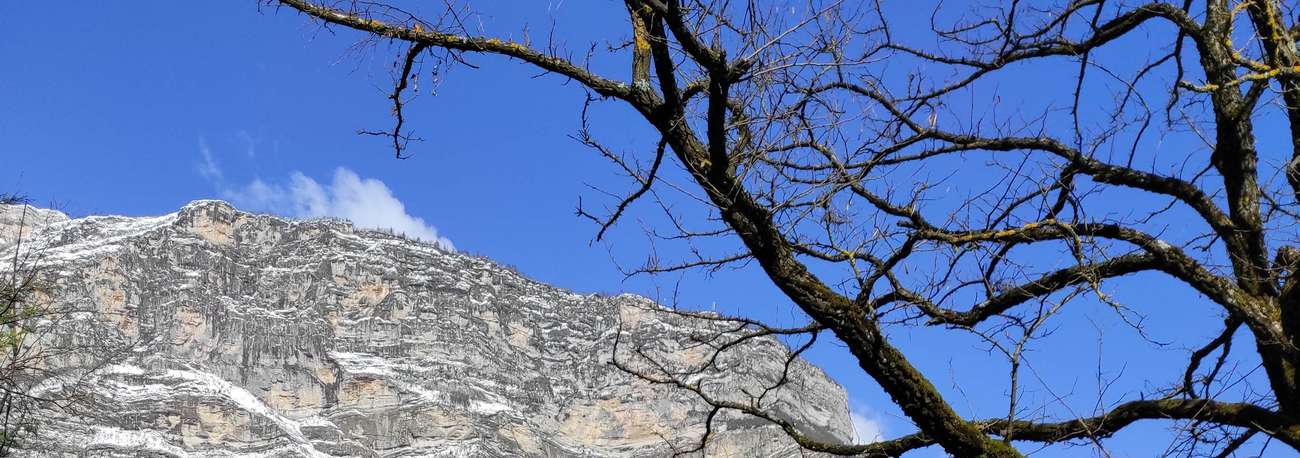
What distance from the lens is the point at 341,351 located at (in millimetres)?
119562

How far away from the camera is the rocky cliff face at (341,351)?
103 metres

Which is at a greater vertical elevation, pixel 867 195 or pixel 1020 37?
pixel 1020 37

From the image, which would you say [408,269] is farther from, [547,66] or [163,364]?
[547,66]

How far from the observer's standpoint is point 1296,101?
166 inches

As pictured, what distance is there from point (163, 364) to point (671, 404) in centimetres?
4309

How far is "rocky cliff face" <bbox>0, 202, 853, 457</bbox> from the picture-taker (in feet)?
339

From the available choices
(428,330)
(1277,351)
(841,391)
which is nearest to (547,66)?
(1277,351)

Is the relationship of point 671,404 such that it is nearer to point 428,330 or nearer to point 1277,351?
point 428,330

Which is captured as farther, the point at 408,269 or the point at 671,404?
the point at 408,269

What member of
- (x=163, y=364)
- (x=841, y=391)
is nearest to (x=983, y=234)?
(x=163, y=364)

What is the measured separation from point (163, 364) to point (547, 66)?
4437 inches

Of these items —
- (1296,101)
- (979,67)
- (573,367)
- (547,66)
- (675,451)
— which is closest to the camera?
(547,66)

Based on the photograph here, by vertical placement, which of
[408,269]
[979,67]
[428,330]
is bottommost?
[979,67]

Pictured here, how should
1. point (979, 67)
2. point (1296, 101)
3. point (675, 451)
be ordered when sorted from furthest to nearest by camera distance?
1. point (979, 67)
2. point (675, 451)
3. point (1296, 101)
